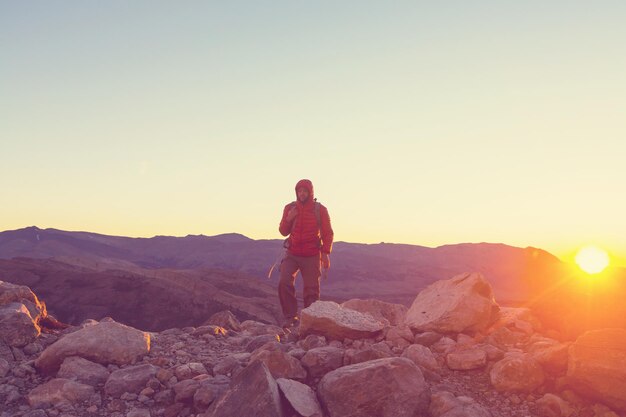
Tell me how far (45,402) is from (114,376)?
0.71 metres

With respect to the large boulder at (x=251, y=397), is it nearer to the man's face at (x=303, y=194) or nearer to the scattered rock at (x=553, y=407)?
the scattered rock at (x=553, y=407)

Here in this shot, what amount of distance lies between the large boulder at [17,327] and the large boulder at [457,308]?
16.7 ft

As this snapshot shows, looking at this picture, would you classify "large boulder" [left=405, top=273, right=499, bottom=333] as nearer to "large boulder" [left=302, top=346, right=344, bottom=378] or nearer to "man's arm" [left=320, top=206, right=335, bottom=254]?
"large boulder" [left=302, top=346, right=344, bottom=378]

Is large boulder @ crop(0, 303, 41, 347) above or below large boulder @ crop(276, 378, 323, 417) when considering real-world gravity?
above

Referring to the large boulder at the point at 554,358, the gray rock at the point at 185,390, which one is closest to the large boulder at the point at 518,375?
the large boulder at the point at 554,358

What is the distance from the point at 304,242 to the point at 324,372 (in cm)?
298

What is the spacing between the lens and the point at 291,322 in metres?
8.27

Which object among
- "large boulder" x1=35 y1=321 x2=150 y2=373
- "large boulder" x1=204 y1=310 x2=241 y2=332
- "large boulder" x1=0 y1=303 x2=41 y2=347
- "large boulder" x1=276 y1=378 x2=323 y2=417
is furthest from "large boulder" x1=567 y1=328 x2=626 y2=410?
A: "large boulder" x1=0 y1=303 x2=41 y2=347

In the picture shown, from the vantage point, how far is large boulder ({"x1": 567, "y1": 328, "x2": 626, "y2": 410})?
4824 mm

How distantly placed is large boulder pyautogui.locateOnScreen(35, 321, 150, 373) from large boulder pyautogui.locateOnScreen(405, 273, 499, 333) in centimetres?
369

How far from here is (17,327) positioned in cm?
654

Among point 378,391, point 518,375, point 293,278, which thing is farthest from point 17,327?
point 518,375

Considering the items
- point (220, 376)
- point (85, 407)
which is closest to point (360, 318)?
point (220, 376)

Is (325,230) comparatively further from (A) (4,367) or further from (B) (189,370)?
(A) (4,367)
